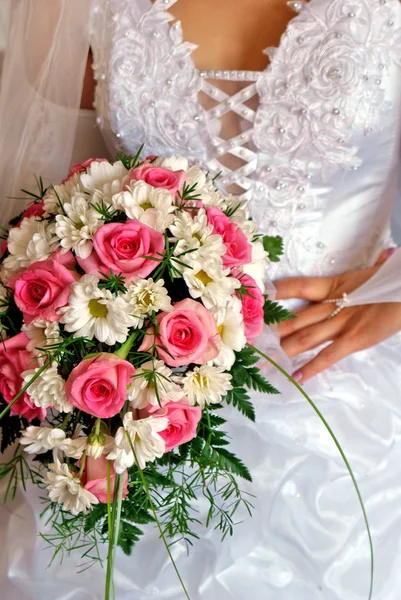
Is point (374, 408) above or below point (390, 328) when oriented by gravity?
below

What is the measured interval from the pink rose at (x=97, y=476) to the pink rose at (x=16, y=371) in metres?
0.08

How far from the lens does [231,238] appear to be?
70 centimetres

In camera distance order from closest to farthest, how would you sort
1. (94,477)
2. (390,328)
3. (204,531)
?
(94,477), (204,531), (390,328)

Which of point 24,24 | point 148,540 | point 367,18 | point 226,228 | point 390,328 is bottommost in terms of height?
point 148,540

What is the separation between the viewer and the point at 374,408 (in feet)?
3.12

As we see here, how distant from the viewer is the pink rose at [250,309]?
714 millimetres

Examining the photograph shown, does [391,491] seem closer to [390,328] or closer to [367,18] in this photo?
[390,328]

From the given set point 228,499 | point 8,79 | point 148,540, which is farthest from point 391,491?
point 8,79

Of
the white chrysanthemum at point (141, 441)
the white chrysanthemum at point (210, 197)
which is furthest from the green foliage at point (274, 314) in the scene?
the white chrysanthemum at point (141, 441)

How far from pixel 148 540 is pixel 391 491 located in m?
0.35

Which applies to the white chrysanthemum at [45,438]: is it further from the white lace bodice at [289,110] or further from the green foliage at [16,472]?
the white lace bodice at [289,110]

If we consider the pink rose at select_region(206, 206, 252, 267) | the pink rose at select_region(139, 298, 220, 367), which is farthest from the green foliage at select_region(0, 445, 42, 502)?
the pink rose at select_region(206, 206, 252, 267)

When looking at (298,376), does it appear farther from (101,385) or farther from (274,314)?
(101,385)

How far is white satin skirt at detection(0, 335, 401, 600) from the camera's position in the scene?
80 centimetres
